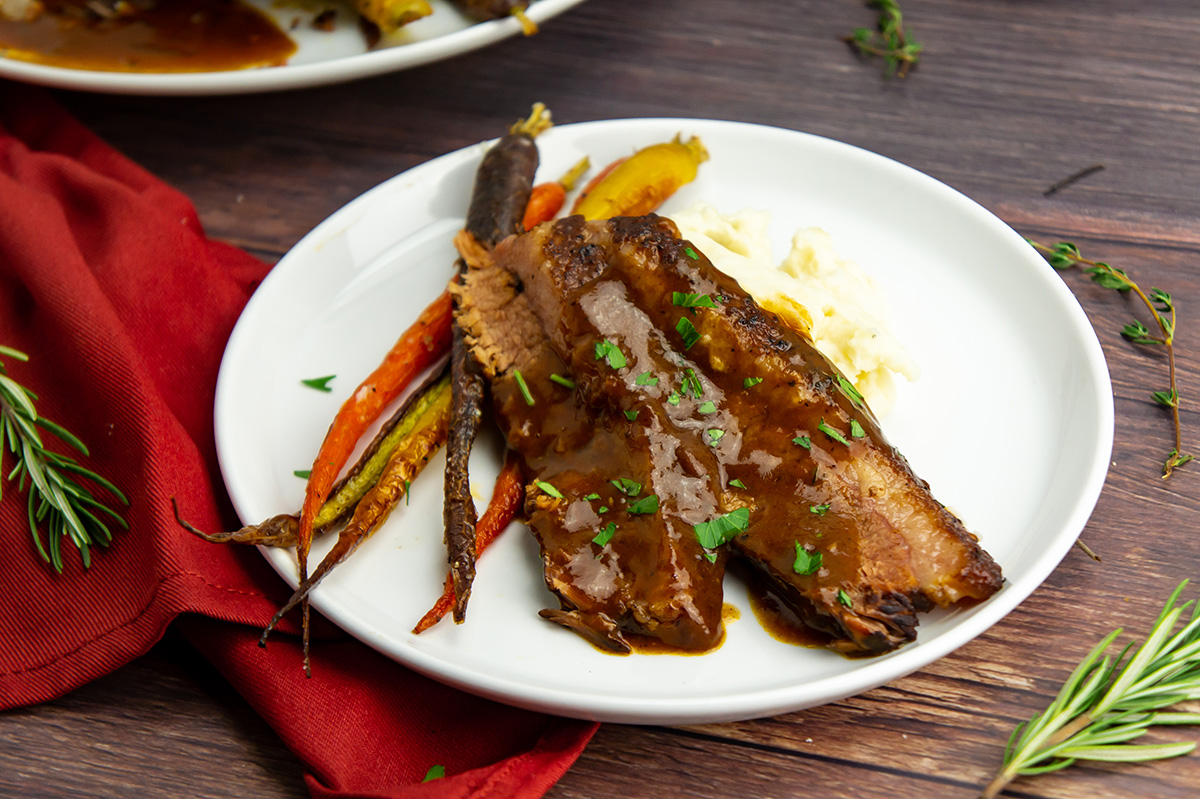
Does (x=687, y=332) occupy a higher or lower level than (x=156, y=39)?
lower

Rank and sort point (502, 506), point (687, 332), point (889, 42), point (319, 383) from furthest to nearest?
1. point (889, 42)
2. point (319, 383)
3. point (502, 506)
4. point (687, 332)

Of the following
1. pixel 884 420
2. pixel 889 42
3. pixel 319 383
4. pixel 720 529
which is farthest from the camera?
pixel 889 42

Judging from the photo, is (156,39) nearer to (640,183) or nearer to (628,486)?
(640,183)

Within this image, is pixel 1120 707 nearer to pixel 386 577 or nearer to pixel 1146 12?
pixel 386 577

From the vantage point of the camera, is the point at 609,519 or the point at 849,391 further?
the point at 849,391

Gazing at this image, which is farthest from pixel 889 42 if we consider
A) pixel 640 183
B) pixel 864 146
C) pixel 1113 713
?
pixel 1113 713

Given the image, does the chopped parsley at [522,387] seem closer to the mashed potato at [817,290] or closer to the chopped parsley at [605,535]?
the chopped parsley at [605,535]
